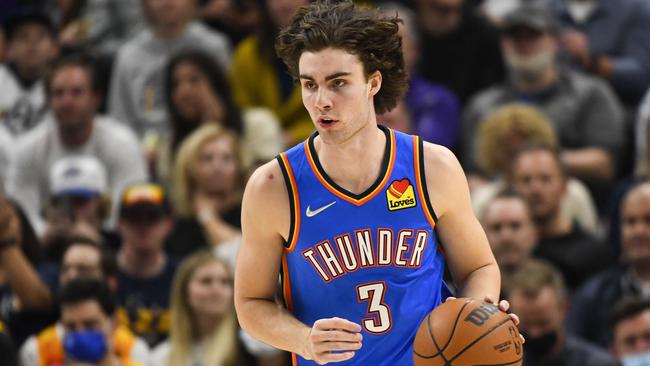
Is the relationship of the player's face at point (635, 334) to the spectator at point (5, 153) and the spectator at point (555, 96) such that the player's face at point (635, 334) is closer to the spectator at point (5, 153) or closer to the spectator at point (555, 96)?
the spectator at point (555, 96)

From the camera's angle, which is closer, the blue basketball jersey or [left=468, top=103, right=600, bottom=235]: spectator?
the blue basketball jersey

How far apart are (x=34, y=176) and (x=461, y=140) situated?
3.62 meters

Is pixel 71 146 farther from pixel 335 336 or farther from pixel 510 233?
pixel 335 336

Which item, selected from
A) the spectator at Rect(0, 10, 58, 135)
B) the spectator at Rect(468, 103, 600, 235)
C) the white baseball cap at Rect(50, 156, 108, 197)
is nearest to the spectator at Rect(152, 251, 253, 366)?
the white baseball cap at Rect(50, 156, 108, 197)

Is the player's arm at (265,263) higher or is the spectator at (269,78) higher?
the player's arm at (265,263)

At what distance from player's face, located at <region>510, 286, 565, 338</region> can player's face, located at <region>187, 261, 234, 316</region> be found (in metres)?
1.95

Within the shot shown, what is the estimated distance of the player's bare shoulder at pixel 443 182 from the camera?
5258 mm

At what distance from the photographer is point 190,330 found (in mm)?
8812

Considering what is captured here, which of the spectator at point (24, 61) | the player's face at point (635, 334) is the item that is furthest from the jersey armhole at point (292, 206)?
the spectator at point (24, 61)

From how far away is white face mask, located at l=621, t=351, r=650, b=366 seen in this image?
8.17 metres

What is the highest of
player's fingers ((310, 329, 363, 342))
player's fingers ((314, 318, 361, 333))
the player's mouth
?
the player's mouth

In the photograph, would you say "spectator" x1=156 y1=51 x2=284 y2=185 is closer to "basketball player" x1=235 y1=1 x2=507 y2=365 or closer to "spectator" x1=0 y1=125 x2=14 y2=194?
"spectator" x1=0 y1=125 x2=14 y2=194

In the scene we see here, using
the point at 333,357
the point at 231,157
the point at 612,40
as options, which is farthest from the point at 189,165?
the point at 333,357

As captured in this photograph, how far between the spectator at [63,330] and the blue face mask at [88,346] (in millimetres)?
290
